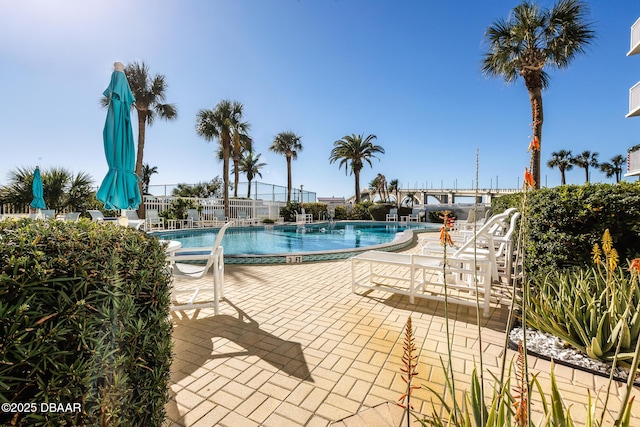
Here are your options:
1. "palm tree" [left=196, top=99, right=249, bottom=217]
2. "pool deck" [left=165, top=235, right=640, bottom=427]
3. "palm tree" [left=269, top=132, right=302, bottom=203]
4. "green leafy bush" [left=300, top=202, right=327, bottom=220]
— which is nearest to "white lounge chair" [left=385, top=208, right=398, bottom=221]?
"green leafy bush" [left=300, top=202, right=327, bottom=220]

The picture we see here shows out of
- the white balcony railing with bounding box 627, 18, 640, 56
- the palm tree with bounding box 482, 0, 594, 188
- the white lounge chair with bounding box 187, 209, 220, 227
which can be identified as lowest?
the white lounge chair with bounding box 187, 209, 220, 227

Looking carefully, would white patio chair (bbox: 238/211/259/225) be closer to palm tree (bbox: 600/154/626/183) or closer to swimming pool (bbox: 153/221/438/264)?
swimming pool (bbox: 153/221/438/264)

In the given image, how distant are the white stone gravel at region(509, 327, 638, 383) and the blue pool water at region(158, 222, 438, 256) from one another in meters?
4.61

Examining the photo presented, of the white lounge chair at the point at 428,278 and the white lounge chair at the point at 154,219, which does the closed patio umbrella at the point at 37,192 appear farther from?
the white lounge chair at the point at 428,278

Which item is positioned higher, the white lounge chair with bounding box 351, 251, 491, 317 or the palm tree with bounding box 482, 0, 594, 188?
the palm tree with bounding box 482, 0, 594, 188

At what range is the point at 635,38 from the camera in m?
10.8

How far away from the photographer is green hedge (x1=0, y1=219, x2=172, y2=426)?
2.59 ft

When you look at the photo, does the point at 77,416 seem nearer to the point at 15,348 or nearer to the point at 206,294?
the point at 15,348

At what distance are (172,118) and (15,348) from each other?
52.3ft

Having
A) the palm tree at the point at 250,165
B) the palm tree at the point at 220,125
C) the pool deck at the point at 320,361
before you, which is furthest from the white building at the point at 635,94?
the palm tree at the point at 250,165

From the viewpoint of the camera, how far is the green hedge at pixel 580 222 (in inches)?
106

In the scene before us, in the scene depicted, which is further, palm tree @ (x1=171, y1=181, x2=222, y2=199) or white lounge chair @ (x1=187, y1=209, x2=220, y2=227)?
palm tree @ (x1=171, y1=181, x2=222, y2=199)

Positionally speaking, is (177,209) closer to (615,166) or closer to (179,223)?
(179,223)

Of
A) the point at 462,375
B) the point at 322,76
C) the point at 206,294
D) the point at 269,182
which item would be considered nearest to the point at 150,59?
the point at 322,76
